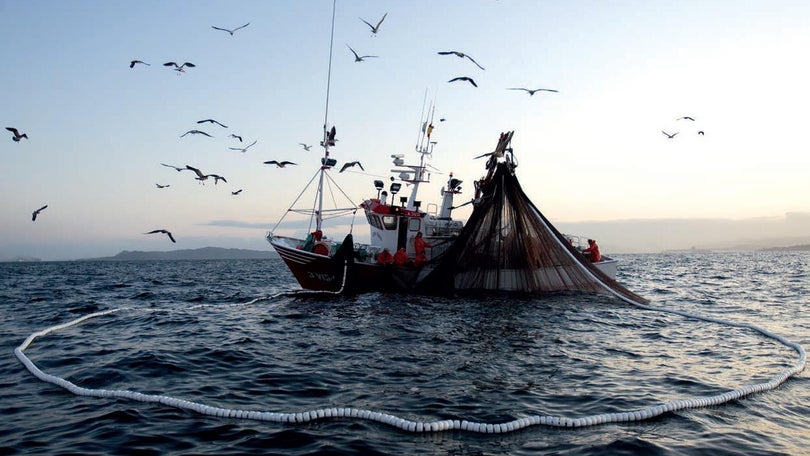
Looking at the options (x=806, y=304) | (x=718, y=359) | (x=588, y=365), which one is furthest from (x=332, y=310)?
Answer: (x=806, y=304)

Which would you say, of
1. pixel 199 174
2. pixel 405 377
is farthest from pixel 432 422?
pixel 199 174

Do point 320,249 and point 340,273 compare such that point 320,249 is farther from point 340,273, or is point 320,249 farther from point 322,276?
point 340,273

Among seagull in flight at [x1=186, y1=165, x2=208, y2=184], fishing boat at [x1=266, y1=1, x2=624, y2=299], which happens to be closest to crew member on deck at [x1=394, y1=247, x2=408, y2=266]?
fishing boat at [x1=266, y1=1, x2=624, y2=299]

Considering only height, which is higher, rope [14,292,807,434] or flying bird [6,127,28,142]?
flying bird [6,127,28,142]

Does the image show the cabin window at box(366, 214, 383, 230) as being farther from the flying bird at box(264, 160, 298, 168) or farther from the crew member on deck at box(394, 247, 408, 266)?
the flying bird at box(264, 160, 298, 168)

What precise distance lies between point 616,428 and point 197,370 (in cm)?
725

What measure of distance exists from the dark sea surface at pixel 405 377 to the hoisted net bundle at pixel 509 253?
85.1 inches

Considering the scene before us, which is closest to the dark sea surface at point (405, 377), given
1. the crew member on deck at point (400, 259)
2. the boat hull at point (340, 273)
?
the boat hull at point (340, 273)

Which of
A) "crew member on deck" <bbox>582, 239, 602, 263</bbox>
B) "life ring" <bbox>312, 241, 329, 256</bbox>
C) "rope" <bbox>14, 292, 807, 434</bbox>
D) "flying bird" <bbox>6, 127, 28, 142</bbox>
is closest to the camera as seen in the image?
"rope" <bbox>14, 292, 807, 434</bbox>

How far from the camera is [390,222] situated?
26.2 m

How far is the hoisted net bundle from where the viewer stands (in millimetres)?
19172

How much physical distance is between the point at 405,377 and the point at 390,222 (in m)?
17.3

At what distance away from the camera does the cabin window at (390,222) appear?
26.1 metres

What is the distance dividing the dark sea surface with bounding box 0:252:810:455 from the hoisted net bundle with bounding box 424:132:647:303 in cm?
216
